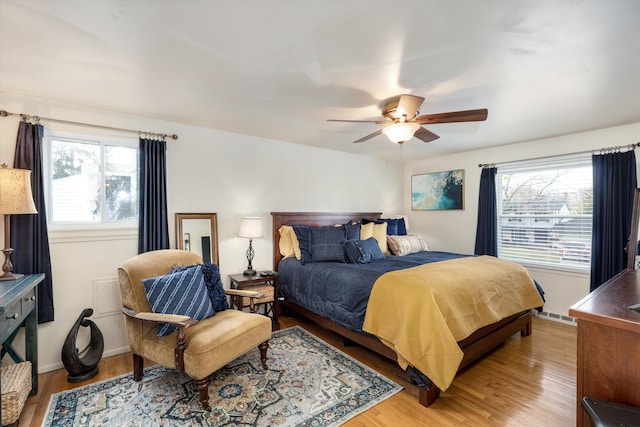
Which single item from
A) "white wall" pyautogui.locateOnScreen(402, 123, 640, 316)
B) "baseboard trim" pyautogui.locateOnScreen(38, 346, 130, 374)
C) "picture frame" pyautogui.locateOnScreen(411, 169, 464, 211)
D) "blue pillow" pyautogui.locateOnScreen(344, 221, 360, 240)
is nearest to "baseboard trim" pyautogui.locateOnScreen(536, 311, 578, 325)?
"white wall" pyautogui.locateOnScreen(402, 123, 640, 316)

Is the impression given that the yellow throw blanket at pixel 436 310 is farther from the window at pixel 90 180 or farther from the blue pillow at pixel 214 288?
the window at pixel 90 180

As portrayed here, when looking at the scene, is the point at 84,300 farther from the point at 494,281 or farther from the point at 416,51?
the point at 494,281

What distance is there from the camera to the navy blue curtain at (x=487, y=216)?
4.33 m

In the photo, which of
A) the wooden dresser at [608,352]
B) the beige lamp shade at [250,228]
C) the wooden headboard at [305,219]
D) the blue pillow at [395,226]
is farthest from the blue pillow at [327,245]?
the wooden dresser at [608,352]

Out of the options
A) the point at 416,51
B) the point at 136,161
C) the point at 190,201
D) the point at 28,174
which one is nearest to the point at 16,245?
the point at 28,174

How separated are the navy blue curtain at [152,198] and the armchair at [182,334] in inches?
15.5

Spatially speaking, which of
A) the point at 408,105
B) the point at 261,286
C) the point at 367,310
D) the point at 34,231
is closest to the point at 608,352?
the point at 367,310

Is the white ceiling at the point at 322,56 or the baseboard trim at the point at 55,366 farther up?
the white ceiling at the point at 322,56

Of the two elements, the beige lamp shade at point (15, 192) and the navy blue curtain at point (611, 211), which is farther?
the navy blue curtain at point (611, 211)

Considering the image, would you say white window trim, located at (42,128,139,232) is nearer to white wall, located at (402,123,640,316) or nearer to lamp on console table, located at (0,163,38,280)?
lamp on console table, located at (0,163,38,280)

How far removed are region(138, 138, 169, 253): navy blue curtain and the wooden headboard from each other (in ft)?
4.43

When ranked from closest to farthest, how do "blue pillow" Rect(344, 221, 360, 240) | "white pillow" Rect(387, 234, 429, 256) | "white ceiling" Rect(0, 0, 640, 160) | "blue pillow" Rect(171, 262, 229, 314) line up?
"white ceiling" Rect(0, 0, 640, 160)
"blue pillow" Rect(171, 262, 229, 314)
"blue pillow" Rect(344, 221, 360, 240)
"white pillow" Rect(387, 234, 429, 256)

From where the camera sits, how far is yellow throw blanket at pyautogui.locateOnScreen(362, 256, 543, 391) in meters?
2.05

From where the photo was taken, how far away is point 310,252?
3.62 metres
